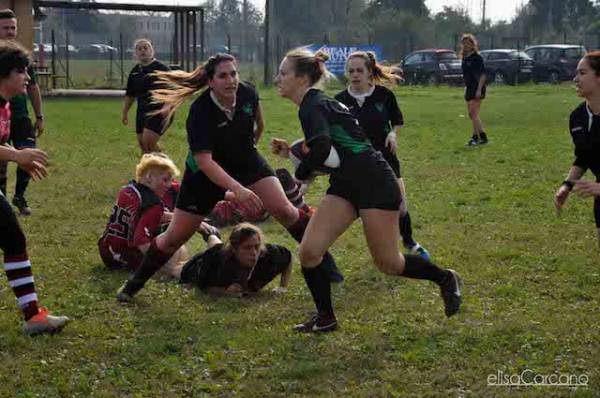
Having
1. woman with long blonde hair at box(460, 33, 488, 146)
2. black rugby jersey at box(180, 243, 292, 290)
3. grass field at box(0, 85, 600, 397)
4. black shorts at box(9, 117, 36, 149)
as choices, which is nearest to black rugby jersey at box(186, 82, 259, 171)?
black rugby jersey at box(180, 243, 292, 290)

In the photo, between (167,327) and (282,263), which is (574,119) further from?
Result: (167,327)

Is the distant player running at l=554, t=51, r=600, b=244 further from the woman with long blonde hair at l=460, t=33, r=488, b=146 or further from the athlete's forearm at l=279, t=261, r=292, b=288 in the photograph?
the woman with long blonde hair at l=460, t=33, r=488, b=146

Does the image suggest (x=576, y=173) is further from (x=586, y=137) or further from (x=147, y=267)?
(x=147, y=267)

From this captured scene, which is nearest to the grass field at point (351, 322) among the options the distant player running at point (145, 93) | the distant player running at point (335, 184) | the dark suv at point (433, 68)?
the distant player running at point (335, 184)

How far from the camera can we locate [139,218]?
761cm

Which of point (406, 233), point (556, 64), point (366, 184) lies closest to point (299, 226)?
point (366, 184)

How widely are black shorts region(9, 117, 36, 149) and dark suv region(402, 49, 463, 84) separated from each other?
1341 inches

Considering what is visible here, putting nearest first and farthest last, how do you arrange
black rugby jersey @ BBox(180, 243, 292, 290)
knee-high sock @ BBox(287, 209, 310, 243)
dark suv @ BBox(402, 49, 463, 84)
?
knee-high sock @ BBox(287, 209, 310, 243) → black rugby jersey @ BBox(180, 243, 292, 290) → dark suv @ BBox(402, 49, 463, 84)

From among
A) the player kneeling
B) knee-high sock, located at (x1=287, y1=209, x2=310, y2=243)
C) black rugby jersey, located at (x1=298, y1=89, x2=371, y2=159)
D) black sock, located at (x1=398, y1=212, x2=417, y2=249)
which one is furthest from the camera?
black sock, located at (x1=398, y1=212, x2=417, y2=249)

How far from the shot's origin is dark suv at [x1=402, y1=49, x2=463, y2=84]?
1688 inches

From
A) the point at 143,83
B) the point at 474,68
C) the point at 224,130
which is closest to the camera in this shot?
the point at 224,130

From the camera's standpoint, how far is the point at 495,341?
19.6ft

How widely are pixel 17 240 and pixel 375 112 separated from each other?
339 centimetres

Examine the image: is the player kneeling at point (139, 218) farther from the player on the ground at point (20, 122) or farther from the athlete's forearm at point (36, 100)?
the athlete's forearm at point (36, 100)
